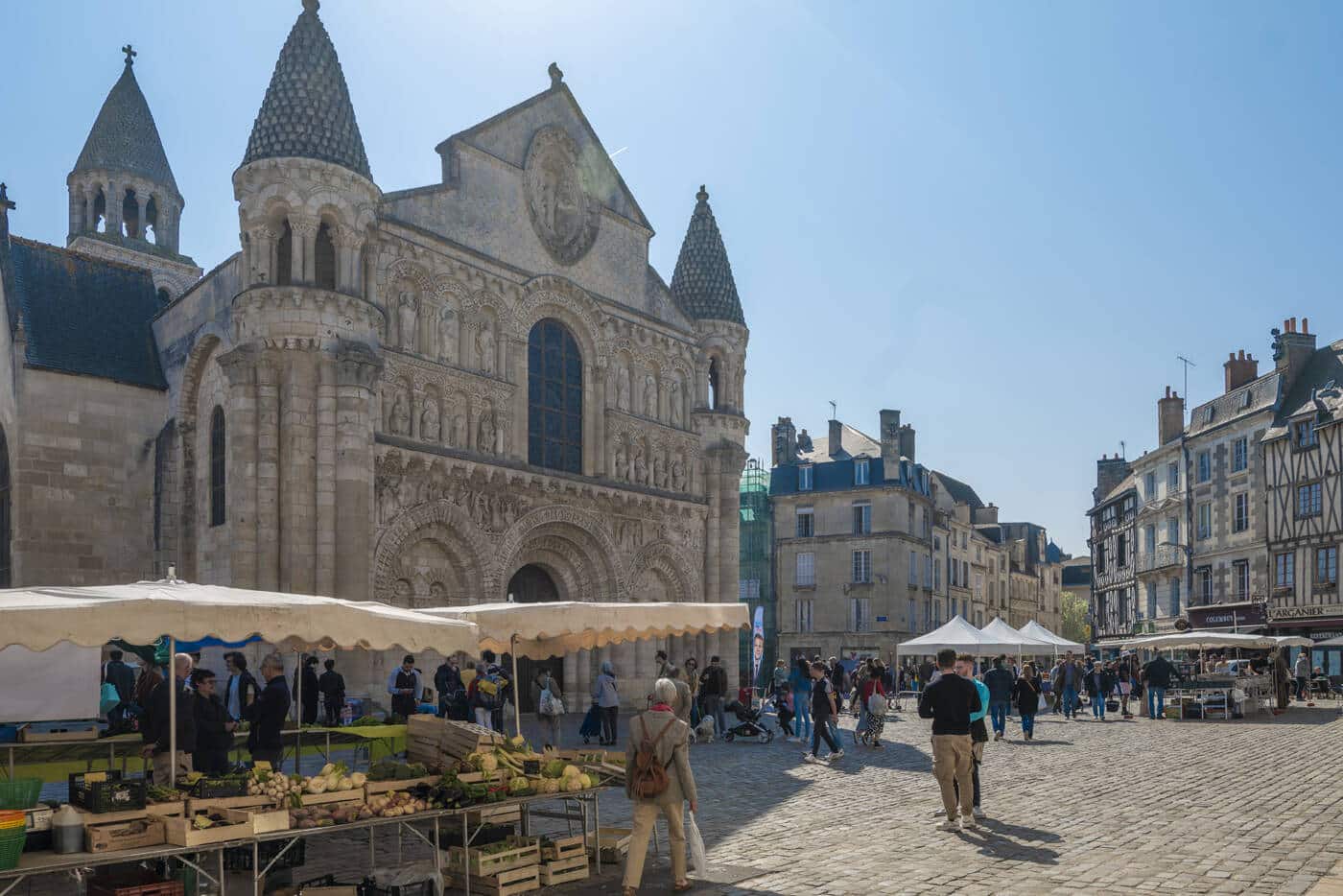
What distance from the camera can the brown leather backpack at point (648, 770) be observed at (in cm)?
684

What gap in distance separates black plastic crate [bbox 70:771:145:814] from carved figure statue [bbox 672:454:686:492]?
19029mm

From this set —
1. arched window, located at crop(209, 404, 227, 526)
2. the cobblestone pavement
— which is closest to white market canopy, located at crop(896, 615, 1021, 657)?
the cobblestone pavement

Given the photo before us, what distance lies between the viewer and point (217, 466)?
1906 cm

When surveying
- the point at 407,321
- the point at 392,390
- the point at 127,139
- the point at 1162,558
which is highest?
the point at 127,139

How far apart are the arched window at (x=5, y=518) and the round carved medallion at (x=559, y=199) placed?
33.6 feet

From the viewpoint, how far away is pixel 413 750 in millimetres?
8352

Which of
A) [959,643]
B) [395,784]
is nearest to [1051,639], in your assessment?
[959,643]

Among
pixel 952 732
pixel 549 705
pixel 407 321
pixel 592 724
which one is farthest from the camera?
pixel 407 321

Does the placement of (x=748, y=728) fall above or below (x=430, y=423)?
below

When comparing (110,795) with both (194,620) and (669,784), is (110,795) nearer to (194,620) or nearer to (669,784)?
(194,620)

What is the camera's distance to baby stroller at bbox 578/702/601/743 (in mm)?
16953

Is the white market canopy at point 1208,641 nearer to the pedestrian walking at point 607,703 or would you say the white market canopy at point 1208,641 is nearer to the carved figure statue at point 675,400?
the carved figure statue at point 675,400

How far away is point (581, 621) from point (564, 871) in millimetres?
2553

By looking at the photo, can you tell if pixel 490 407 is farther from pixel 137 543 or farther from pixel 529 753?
pixel 529 753
